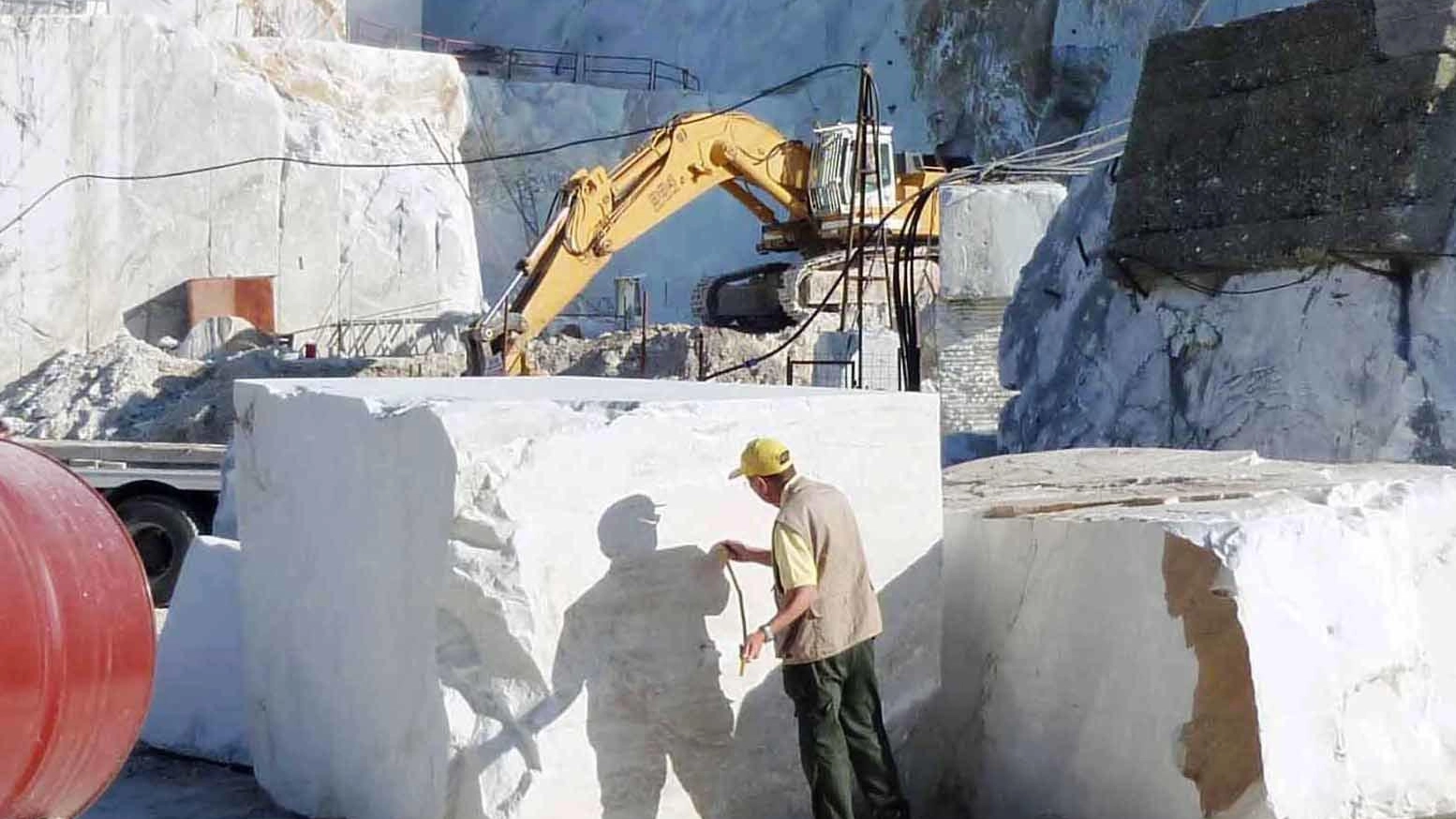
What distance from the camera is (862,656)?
4773 millimetres

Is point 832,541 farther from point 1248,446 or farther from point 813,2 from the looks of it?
Answer: point 813,2

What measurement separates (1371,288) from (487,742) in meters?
5.25

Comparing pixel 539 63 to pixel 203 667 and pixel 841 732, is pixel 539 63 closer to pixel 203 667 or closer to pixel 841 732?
pixel 203 667

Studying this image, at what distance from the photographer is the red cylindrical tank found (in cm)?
440

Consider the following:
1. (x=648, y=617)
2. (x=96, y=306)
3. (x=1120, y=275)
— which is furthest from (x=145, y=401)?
(x=648, y=617)

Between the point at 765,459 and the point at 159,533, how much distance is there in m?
7.98

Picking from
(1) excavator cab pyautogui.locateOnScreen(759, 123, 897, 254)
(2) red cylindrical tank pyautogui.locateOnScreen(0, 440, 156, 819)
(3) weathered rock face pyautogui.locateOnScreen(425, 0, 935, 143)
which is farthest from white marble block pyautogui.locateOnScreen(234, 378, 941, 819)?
(3) weathered rock face pyautogui.locateOnScreen(425, 0, 935, 143)

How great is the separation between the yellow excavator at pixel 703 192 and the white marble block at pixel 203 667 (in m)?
7.34

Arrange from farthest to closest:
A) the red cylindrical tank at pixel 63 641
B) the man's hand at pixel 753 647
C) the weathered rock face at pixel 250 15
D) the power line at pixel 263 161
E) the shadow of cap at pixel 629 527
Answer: the weathered rock face at pixel 250 15 → the power line at pixel 263 161 → the shadow of cap at pixel 629 527 → the man's hand at pixel 753 647 → the red cylindrical tank at pixel 63 641

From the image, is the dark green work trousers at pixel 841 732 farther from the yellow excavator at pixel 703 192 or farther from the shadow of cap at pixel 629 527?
the yellow excavator at pixel 703 192

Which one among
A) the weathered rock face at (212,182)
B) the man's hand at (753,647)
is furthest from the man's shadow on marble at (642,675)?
the weathered rock face at (212,182)

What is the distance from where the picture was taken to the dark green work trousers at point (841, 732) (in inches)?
185

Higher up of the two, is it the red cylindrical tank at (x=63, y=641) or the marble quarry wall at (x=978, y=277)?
the marble quarry wall at (x=978, y=277)

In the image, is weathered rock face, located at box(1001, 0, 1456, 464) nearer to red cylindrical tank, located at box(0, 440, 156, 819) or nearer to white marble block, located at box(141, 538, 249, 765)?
white marble block, located at box(141, 538, 249, 765)
